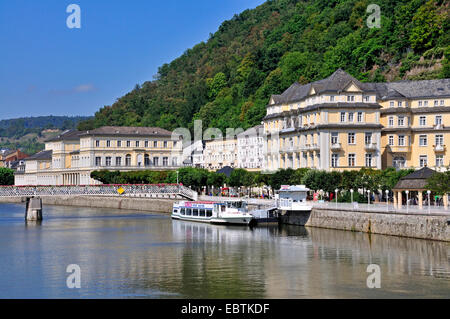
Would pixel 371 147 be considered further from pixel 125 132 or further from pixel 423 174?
pixel 125 132

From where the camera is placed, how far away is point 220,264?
42.2 meters

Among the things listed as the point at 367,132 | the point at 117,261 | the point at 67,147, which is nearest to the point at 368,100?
the point at 367,132

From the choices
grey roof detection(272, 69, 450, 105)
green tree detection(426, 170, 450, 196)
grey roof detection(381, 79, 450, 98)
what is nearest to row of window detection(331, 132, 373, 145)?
grey roof detection(272, 69, 450, 105)

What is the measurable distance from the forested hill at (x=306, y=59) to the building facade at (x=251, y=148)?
6.33 meters

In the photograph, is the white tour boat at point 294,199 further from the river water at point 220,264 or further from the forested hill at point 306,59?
the forested hill at point 306,59

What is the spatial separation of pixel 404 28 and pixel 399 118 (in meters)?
30.8

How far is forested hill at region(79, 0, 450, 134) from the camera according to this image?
346ft

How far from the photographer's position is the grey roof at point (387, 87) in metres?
81.3

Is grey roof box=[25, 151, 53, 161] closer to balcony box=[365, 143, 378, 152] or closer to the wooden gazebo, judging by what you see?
balcony box=[365, 143, 378, 152]

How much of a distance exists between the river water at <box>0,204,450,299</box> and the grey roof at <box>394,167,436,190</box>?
5.24 m

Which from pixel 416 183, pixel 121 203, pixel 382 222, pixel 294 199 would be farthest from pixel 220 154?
pixel 382 222

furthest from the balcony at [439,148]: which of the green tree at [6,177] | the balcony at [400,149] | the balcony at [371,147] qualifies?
the green tree at [6,177]
